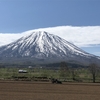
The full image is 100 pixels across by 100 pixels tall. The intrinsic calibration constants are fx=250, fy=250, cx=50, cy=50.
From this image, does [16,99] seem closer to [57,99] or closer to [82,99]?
[57,99]

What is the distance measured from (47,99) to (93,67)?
52.8m

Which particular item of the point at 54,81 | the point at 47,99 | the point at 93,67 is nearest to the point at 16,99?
the point at 47,99

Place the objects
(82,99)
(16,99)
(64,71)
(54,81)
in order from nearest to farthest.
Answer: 1. (16,99)
2. (82,99)
3. (54,81)
4. (64,71)

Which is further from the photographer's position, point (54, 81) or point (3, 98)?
point (54, 81)

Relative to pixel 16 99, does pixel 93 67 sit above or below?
above

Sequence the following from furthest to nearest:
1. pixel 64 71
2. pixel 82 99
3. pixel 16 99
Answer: pixel 64 71, pixel 82 99, pixel 16 99

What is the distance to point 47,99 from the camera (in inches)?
1059

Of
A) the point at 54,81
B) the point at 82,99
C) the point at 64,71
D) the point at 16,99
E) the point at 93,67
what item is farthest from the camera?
the point at 64,71

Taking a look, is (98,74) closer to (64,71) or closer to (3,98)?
(64,71)

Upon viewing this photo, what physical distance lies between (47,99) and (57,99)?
113 cm

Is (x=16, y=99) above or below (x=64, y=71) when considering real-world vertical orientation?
below

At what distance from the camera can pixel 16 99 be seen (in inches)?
1036

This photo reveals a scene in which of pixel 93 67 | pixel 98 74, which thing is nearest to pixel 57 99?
pixel 93 67

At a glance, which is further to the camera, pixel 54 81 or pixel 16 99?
pixel 54 81
